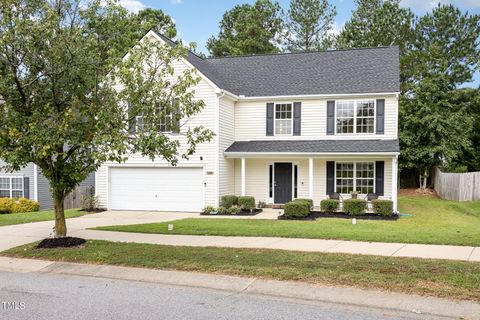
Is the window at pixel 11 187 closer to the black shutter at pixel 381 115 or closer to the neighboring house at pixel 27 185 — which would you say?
the neighboring house at pixel 27 185

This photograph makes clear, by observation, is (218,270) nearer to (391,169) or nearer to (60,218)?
(60,218)

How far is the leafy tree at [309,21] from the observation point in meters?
41.4

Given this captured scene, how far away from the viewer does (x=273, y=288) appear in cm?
732

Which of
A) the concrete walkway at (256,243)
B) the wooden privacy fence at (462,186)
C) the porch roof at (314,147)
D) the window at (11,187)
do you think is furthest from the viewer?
the window at (11,187)

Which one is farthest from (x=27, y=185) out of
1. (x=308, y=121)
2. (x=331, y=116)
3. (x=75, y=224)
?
(x=331, y=116)

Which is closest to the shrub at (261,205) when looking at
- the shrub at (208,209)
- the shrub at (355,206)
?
the shrub at (208,209)

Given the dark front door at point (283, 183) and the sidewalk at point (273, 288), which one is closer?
the sidewalk at point (273, 288)

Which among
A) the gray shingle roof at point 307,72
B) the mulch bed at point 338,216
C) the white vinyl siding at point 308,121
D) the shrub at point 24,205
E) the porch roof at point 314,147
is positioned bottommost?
the shrub at point 24,205

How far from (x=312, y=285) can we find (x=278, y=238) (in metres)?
4.47

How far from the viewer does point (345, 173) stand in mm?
20453

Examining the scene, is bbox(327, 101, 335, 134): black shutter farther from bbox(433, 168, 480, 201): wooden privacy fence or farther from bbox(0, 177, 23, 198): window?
bbox(0, 177, 23, 198): window

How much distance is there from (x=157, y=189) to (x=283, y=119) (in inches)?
265

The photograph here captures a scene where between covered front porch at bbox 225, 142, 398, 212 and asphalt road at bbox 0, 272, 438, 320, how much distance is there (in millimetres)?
12868

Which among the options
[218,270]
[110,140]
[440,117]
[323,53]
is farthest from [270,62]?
[218,270]
